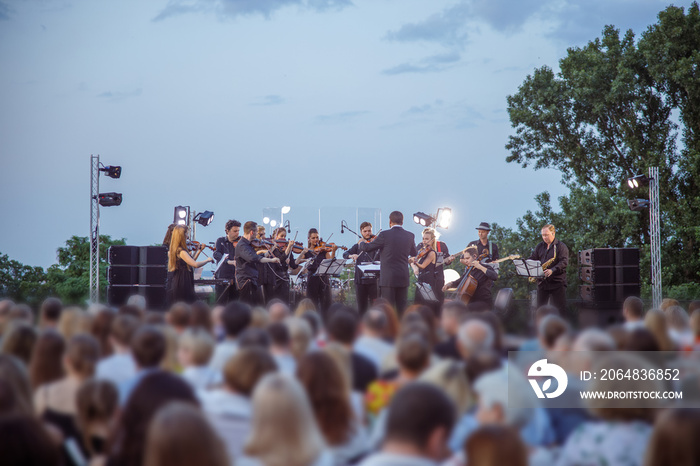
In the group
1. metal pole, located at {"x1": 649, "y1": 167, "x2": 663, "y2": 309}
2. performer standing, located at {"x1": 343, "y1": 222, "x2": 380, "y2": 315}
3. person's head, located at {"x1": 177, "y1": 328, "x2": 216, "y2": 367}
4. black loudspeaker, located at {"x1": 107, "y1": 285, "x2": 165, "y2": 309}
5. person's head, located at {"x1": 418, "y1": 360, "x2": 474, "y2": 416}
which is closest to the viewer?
person's head, located at {"x1": 418, "y1": 360, "x2": 474, "y2": 416}

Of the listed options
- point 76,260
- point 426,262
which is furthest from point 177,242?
point 76,260

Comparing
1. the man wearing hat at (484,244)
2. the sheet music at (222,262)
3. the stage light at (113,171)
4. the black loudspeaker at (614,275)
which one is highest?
the stage light at (113,171)

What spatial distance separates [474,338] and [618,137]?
21221mm

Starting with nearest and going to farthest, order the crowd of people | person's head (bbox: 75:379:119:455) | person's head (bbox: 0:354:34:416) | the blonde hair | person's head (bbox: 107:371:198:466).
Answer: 1. the crowd of people
2. person's head (bbox: 107:371:198:466)
3. person's head (bbox: 0:354:34:416)
4. person's head (bbox: 75:379:119:455)
5. the blonde hair

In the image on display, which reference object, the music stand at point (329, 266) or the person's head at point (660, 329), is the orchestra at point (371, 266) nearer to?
the music stand at point (329, 266)

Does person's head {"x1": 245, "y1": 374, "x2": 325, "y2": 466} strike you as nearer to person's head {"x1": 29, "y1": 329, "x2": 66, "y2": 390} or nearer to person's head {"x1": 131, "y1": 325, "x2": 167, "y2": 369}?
person's head {"x1": 131, "y1": 325, "x2": 167, "y2": 369}

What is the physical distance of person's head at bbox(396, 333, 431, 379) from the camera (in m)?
3.88

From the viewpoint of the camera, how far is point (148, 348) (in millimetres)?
3846

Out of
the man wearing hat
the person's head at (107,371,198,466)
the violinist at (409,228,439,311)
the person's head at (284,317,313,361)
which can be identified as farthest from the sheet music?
the person's head at (107,371,198,466)

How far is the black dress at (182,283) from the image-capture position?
1168 centimetres

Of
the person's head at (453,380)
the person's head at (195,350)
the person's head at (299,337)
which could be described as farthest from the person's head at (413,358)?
the person's head at (195,350)

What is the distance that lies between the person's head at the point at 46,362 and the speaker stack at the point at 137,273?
331 inches

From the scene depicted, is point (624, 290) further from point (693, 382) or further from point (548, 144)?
point (548, 144)

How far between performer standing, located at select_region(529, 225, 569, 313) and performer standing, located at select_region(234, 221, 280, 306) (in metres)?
4.20
